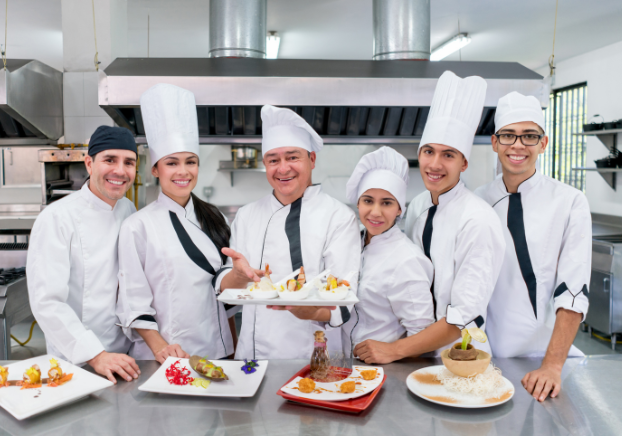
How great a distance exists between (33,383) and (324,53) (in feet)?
20.2

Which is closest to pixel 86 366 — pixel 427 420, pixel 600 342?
pixel 427 420

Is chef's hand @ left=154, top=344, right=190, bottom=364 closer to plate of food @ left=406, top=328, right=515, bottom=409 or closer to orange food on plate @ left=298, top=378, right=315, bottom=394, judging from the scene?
orange food on plate @ left=298, top=378, right=315, bottom=394

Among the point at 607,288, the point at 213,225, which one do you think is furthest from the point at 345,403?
the point at 607,288

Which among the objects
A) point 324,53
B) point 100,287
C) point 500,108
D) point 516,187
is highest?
point 324,53

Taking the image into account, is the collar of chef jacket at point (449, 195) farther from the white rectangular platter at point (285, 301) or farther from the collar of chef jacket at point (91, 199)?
the collar of chef jacket at point (91, 199)

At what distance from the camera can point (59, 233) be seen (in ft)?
5.61

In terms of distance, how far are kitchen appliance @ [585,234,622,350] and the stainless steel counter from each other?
3492 millimetres

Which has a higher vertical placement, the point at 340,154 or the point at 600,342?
the point at 340,154

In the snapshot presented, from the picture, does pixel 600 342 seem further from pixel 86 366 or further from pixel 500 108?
pixel 86 366

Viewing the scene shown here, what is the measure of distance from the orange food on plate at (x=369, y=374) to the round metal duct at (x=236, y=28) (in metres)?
2.28

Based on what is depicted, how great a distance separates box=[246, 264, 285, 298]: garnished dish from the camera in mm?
1385

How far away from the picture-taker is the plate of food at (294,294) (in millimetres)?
1349

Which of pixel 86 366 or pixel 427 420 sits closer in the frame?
pixel 427 420

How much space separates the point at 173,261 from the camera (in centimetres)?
183
